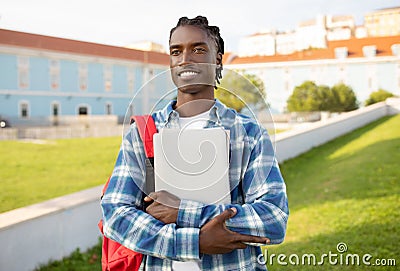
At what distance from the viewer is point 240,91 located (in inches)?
33.8

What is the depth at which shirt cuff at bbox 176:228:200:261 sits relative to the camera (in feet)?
2.58

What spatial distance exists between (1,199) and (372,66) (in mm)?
4489

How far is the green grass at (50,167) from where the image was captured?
4.50 metres

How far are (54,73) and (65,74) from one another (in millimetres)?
291

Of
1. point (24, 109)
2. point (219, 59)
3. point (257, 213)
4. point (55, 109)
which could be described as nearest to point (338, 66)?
point (55, 109)

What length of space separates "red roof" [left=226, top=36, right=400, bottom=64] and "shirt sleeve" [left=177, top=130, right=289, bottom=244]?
4.22m

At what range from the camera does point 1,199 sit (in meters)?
4.01

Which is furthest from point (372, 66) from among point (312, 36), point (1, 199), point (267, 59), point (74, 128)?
point (74, 128)

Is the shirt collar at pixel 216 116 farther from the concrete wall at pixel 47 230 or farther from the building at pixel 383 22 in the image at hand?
the building at pixel 383 22

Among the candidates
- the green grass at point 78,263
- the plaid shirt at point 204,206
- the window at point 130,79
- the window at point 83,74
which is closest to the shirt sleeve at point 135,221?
the plaid shirt at point 204,206

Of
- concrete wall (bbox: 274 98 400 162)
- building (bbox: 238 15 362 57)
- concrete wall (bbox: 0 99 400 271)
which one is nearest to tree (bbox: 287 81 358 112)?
concrete wall (bbox: 274 98 400 162)

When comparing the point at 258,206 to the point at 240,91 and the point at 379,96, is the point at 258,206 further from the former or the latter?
the point at 379,96

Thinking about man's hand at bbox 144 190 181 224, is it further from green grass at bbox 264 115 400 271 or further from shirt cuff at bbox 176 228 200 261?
green grass at bbox 264 115 400 271

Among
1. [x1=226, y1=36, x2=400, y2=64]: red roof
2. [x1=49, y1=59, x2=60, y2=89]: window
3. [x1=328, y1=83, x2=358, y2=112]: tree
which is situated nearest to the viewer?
[x1=226, y1=36, x2=400, y2=64]: red roof
